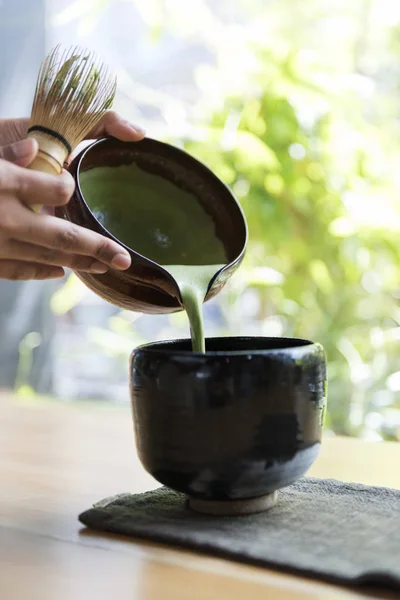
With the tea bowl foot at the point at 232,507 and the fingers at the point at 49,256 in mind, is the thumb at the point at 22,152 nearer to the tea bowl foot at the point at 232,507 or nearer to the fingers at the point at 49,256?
the fingers at the point at 49,256

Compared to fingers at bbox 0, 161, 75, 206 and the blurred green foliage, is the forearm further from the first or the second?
the blurred green foliage

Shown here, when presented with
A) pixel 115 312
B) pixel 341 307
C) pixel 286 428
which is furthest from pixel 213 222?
pixel 115 312

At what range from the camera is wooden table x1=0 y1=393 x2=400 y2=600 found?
1.78 feet

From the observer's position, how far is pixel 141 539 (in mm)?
652

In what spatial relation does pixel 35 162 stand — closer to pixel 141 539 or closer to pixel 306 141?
pixel 141 539

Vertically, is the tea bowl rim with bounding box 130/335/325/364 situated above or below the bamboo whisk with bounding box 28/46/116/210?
below

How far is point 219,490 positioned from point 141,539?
77 millimetres

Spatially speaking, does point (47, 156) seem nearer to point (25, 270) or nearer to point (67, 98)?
point (67, 98)

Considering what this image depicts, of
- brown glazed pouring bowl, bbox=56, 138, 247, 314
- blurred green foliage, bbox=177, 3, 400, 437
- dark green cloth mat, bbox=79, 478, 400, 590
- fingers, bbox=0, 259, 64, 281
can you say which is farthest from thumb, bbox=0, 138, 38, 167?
blurred green foliage, bbox=177, 3, 400, 437

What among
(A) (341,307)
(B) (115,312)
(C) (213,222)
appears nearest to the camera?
(C) (213,222)

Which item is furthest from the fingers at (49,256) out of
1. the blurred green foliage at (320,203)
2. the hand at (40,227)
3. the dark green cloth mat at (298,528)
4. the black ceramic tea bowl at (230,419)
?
the blurred green foliage at (320,203)

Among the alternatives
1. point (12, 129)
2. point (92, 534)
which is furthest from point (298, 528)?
point (12, 129)

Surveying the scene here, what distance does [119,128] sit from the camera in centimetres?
89

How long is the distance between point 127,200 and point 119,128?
0.28 ft
